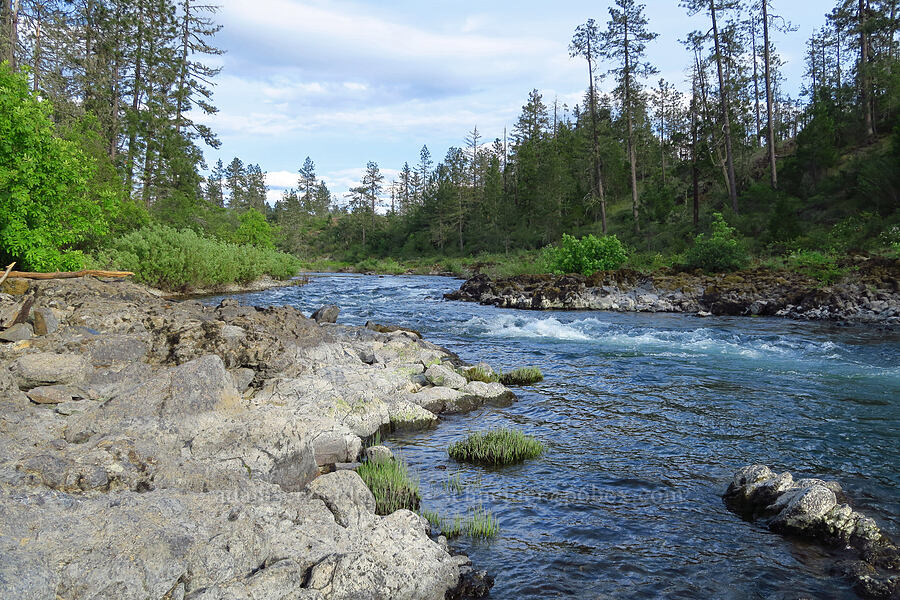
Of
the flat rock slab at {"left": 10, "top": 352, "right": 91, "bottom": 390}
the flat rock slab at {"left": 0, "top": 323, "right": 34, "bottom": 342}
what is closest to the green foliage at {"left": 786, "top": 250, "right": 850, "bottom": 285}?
the flat rock slab at {"left": 10, "top": 352, "right": 91, "bottom": 390}

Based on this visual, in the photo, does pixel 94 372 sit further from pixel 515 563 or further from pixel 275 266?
pixel 275 266

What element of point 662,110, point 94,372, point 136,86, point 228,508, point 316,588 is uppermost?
point 662,110

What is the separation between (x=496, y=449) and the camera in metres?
6.58

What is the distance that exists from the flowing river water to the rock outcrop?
0.15 metres

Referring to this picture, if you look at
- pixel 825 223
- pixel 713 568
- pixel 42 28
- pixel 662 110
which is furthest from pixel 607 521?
pixel 662 110

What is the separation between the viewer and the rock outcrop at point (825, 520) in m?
3.99

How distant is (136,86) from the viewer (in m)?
34.3

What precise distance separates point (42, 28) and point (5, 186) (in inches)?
529

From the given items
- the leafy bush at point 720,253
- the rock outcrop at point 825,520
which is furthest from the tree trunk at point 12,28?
the leafy bush at point 720,253

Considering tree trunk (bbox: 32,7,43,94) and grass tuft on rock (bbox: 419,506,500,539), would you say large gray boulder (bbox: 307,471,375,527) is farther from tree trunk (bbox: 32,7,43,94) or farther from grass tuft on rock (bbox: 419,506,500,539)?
tree trunk (bbox: 32,7,43,94)

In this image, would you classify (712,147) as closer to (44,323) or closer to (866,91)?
(866,91)

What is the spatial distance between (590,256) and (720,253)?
6542mm

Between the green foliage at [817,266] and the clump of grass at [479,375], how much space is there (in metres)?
15.8

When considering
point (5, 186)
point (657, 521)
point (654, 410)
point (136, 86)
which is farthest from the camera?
point (136, 86)
